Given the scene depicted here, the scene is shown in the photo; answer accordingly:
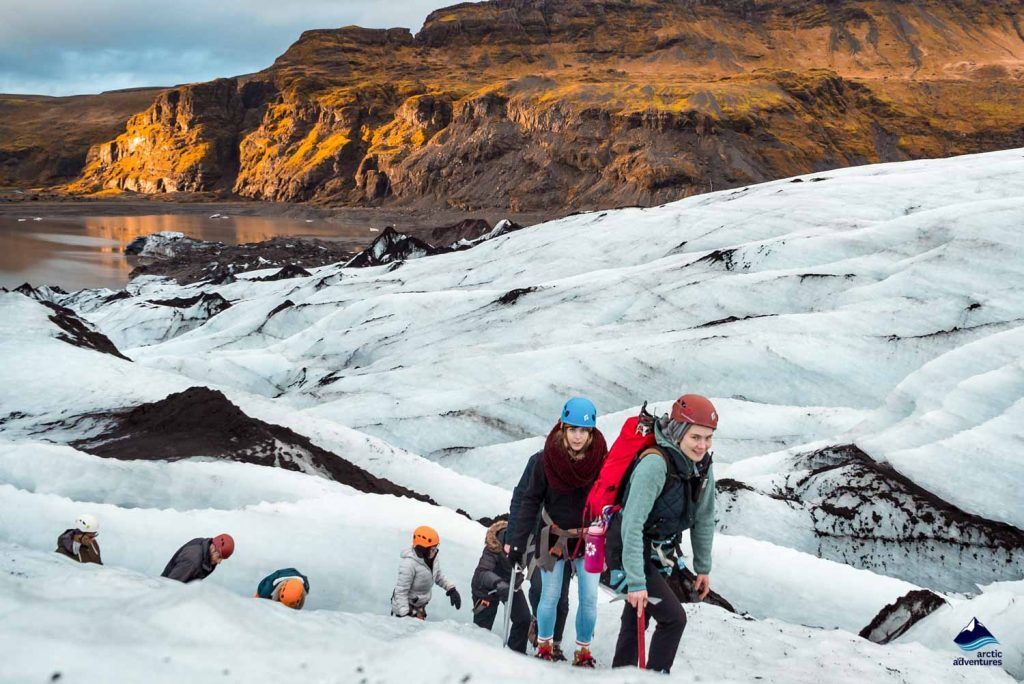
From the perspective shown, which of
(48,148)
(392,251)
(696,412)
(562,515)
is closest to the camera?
(696,412)

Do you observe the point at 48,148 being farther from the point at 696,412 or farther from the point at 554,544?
the point at 696,412

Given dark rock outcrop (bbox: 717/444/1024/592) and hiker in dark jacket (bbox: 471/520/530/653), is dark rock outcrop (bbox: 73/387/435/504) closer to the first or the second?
hiker in dark jacket (bbox: 471/520/530/653)

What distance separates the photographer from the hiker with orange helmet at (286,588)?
534 cm

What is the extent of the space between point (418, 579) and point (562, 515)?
160 centimetres

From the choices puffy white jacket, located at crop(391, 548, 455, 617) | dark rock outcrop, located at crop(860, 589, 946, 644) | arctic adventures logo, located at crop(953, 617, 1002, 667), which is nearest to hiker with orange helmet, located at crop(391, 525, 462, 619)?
puffy white jacket, located at crop(391, 548, 455, 617)

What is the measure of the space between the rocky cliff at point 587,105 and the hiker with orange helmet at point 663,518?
83.1m

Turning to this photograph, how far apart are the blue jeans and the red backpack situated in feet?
2.36

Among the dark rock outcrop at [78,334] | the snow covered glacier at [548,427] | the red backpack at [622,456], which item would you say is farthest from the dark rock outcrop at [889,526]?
the dark rock outcrop at [78,334]

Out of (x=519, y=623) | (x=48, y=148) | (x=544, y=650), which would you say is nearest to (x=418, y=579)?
(x=519, y=623)

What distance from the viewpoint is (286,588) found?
17.6 feet

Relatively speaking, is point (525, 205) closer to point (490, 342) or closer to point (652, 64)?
point (652, 64)

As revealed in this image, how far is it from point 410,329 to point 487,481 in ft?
24.8

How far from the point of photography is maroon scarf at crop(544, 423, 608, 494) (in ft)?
14.8

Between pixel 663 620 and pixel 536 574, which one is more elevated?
pixel 663 620
